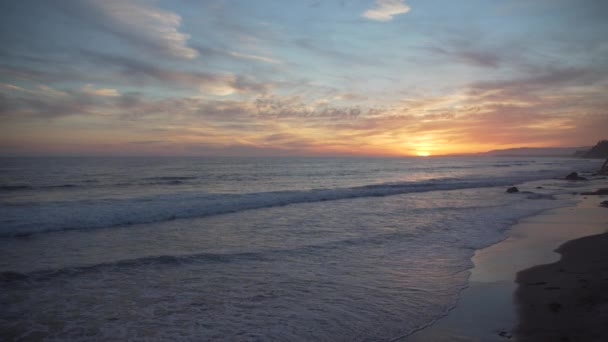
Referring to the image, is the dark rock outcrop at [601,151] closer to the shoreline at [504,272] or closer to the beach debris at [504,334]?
the shoreline at [504,272]

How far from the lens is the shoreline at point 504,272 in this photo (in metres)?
5.11

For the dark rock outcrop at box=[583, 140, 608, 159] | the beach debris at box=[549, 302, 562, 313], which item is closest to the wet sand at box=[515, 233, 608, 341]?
the beach debris at box=[549, 302, 562, 313]

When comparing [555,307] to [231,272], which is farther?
[231,272]

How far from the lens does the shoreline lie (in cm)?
511

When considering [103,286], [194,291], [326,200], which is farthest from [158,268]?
[326,200]

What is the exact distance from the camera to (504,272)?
8.04 m

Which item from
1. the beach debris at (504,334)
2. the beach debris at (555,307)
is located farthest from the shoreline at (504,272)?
the beach debris at (555,307)

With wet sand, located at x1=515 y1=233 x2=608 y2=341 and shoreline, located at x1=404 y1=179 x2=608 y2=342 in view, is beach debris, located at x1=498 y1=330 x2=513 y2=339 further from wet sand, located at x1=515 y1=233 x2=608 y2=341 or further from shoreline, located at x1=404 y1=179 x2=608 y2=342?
wet sand, located at x1=515 y1=233 x2=608 y2=341

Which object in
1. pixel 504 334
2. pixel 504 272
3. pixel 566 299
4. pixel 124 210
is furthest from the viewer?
pixel 124 210

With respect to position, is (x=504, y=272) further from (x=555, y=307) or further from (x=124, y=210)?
(x=124, y=210)

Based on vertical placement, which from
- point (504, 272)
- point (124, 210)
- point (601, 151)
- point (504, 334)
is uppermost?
point (601, 151)

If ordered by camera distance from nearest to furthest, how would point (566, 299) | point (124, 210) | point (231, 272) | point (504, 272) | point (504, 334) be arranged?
1. point (504, 334)
2. point (566, 299)
3. point (504, 272)
4. point (231, 272)
5. point (124, 210)

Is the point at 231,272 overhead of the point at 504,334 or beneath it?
beneath

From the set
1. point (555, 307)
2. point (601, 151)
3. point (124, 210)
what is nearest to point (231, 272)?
point (555, 307)
